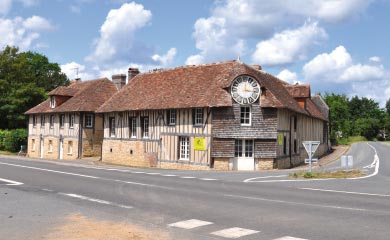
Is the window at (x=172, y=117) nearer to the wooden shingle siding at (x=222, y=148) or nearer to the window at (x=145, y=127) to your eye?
the window at (x=145, y=127)

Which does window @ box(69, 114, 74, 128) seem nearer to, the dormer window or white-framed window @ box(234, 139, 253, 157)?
the dormer window

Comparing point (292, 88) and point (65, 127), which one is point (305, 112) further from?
point (65, 127)

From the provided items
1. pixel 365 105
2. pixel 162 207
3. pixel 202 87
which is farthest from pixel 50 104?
pixel 365 105

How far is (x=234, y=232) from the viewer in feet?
28.2

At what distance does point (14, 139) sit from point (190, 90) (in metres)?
27.7

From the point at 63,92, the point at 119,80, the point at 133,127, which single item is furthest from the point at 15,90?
the point at 133,127

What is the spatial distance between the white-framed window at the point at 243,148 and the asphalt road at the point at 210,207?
9884 millimetres

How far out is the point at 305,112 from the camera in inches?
1364

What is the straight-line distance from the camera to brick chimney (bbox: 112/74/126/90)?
42406 millimetres

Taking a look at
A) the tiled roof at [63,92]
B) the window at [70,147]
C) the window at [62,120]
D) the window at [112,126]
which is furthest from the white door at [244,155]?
the tiled roof at [63,92]

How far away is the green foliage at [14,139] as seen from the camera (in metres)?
49.4

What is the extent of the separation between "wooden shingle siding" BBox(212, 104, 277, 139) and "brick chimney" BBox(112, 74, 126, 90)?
1697 centimetres

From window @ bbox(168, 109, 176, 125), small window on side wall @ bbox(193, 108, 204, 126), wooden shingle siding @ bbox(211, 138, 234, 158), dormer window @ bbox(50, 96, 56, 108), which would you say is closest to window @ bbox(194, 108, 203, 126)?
small window on side wall @ bbox(193, 108, 204, 126)

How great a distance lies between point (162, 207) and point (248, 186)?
6.42m
